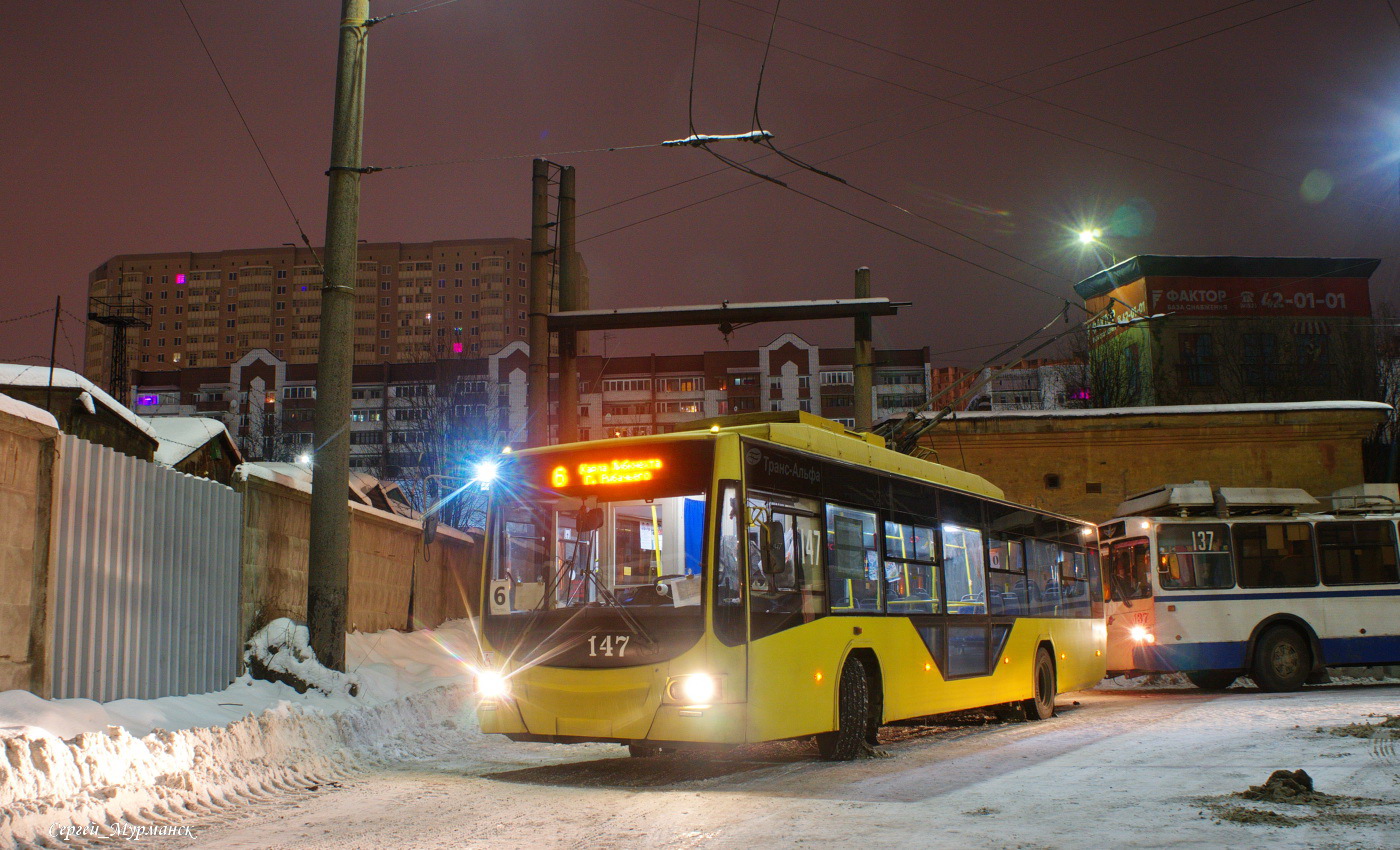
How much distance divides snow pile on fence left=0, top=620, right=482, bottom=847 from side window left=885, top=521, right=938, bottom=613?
15.8 feet

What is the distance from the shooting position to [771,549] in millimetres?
9383

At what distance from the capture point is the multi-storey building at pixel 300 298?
145 m

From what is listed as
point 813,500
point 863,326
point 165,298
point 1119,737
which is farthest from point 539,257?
point 165,298

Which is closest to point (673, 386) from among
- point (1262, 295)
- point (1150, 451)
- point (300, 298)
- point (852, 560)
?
point (1262, 295)

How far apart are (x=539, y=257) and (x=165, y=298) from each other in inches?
5638

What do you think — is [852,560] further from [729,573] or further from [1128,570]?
[1128,570]

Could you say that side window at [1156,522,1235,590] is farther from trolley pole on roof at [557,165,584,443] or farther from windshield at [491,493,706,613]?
windshield at [491,493,706,613]

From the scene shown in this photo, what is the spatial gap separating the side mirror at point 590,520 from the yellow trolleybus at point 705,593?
0.02 metres

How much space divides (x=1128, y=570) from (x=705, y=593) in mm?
13252

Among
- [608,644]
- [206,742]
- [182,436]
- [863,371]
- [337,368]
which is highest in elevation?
[863,371]

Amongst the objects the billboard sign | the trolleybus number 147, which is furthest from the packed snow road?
the billboard sign

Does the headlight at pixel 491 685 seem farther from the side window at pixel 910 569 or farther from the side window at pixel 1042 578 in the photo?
the side window at pixel 1042 578

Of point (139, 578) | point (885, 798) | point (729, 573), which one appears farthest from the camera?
point (139, 578)

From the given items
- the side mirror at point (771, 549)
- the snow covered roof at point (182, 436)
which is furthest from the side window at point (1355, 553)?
the snow covered roof at point (182, 436)
